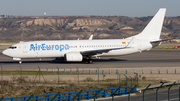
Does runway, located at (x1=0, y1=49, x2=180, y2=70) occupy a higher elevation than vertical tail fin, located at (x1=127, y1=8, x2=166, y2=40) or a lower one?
lower

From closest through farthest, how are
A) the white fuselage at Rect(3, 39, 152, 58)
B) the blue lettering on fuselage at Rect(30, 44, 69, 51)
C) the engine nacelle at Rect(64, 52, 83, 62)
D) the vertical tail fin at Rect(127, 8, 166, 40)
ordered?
the engine nacelle at Rect(64, 52, 83, 62) → the white fuselage at Rect(3, 39, 152, 58) → the blue lettering on fuselage at Rect(30, 44, 69, 51) → the vertical tail fin at Rect(127, 8, 166, 40)

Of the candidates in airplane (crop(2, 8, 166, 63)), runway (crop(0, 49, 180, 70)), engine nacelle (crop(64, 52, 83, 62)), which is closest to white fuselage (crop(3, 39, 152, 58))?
airplane (crop(2, 8, 166, 63))

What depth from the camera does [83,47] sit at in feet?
147

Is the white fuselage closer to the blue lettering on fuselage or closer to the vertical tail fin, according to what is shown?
the blue lettering on fuselage

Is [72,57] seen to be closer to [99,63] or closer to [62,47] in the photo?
[62,47]

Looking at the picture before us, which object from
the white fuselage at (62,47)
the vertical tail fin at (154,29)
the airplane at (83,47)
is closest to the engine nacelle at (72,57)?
the airplane at (83,47)

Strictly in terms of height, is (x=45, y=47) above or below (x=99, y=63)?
above

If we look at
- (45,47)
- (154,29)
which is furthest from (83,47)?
(154,29)

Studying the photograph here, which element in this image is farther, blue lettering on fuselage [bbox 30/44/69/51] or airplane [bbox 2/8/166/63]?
blue lettering on fuselage [bbox 30/44/69/51]

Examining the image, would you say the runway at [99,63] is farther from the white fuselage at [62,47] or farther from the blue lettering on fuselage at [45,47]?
the blue lettering on fuselage at [45,47]

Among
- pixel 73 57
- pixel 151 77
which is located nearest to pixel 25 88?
pixel 151 77

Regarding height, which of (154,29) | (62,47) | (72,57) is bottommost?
(72,57)

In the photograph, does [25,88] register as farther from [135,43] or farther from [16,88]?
[135,43]

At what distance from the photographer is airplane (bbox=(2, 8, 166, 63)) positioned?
42.8 meters
